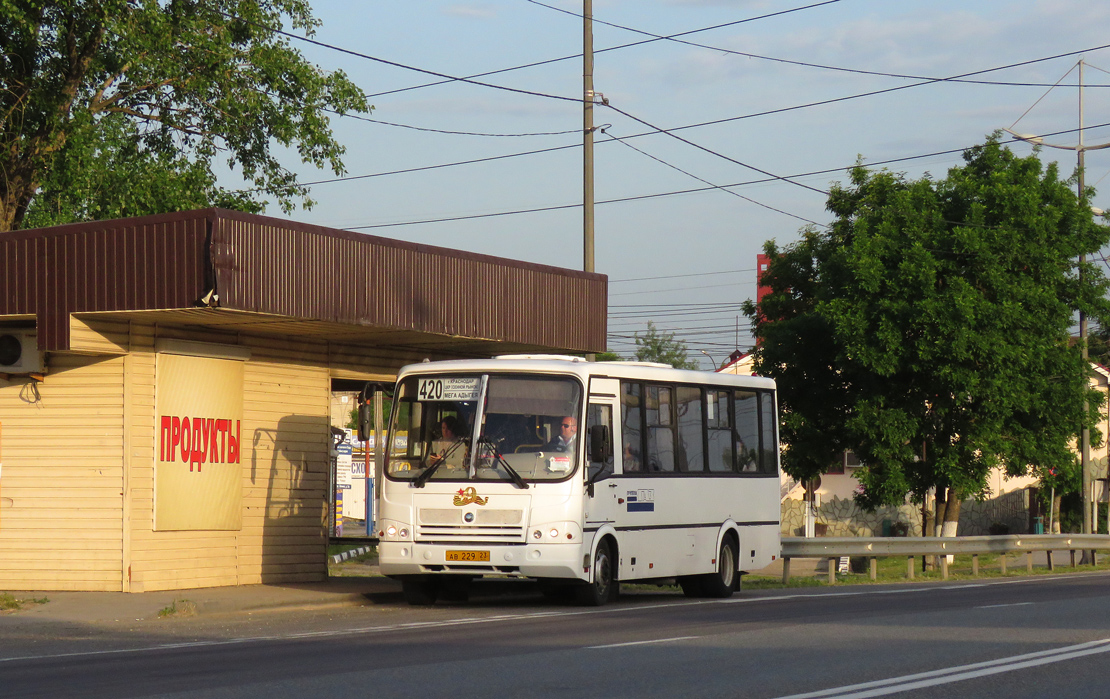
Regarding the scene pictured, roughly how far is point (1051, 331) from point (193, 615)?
23.4 metres

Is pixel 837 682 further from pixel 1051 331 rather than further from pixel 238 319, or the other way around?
pixel 1051 331

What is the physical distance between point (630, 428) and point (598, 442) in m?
1.22

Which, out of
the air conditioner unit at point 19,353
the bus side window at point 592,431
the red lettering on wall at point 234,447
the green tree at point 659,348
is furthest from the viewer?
the green tree at point 659,348

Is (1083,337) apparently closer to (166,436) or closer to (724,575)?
(724,575)

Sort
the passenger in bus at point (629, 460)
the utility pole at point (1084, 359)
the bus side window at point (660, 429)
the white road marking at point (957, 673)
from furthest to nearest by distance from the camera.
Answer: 1. the utility pole at point (1084, 359)
2. the bus side window at point (660, 429)
3. the passenger in bus at point (629, 460)
4. the white road marking at point (957, 673)

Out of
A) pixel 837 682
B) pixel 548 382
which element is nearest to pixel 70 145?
pixel 548 382

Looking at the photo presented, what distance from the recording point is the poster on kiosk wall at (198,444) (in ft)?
58.2

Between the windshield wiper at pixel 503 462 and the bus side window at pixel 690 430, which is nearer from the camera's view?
the windshield wiper at pixel 503 462

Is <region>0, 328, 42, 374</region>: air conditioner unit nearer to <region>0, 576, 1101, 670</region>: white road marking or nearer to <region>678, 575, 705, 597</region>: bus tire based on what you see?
<region>0, 576, 1101, 670</region>: white road marking

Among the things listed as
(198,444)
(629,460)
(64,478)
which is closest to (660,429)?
(629,460)

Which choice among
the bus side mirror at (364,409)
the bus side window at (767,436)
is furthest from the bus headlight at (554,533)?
the bus side window at (767,436)

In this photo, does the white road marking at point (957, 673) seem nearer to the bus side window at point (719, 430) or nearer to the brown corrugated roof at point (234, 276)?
the bus side window at point (719, 430)

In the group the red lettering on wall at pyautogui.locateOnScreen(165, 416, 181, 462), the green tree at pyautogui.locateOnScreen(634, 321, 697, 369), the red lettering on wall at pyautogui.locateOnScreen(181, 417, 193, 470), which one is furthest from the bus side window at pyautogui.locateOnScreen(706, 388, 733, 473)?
the green tree at pyautogui.locateOnScreen(634, 321, 697, 369)

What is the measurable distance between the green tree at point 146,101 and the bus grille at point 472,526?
12.9 m
